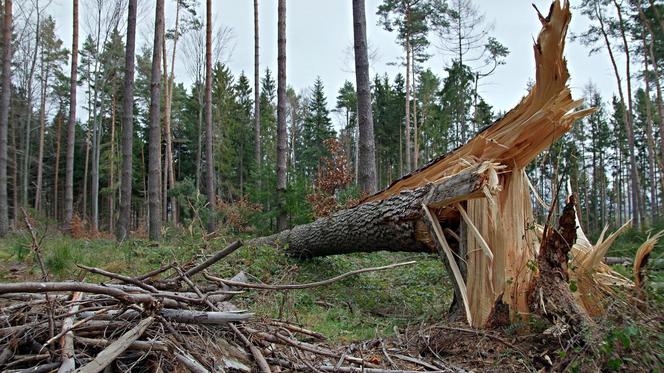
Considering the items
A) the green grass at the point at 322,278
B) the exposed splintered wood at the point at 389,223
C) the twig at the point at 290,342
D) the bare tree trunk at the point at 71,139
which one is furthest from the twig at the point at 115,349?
the bare tree trunk at the point at 71,139

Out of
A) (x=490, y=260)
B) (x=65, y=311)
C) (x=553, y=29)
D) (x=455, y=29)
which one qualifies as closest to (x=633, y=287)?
(x=490, y=260)

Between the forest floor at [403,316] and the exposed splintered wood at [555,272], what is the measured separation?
162 mm

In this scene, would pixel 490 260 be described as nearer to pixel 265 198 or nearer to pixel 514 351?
pixel 514 351

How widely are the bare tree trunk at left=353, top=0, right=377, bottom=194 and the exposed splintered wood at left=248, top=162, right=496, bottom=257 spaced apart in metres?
2.12

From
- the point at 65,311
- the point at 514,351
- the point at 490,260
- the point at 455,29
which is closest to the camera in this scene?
the point at 65,311

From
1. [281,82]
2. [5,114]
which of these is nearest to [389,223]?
[281,82]

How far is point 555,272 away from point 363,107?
231 inches

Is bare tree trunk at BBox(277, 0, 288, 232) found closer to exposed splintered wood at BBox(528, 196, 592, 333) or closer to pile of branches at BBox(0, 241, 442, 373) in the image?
exposed splintered wood at BBox(528, 196, 592, 333)

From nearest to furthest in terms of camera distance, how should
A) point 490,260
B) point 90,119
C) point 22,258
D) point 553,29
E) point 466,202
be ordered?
point 553,29
point 490,260
point 466,202
point 22,258
point 90,119

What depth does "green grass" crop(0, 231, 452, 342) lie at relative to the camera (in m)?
3.86

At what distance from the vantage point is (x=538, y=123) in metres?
3.41

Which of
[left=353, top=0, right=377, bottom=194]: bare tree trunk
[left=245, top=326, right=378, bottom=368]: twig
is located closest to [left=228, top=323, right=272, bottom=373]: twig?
[left=245, top=326, right=378, bottom=368]: twig

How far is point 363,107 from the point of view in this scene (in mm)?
8391

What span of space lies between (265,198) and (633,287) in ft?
24.9
